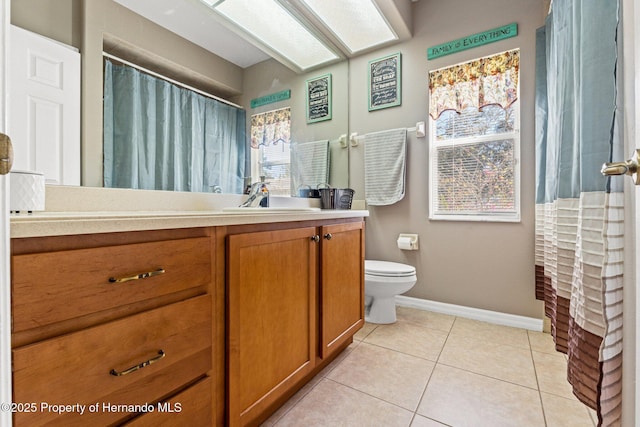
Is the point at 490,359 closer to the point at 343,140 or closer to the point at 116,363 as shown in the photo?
the point at 116,363

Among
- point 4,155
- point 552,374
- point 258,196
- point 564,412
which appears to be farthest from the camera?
point 258,196

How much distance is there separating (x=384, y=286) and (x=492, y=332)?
0.81 metres

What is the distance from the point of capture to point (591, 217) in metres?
0.80

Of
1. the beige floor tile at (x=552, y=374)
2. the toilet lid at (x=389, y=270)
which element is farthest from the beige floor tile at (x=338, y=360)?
the beige floor tile at (x=552, y=374)

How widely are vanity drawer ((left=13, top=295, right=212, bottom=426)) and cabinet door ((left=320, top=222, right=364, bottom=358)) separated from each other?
681 mm

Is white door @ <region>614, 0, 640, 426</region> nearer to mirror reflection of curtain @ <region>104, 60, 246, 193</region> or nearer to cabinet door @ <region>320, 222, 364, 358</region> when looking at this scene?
cabinet door @ <region>320, 222, 364, 358</region>

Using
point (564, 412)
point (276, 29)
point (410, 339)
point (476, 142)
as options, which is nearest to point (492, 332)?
point (410, 339)

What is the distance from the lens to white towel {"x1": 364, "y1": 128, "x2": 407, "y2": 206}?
2.46 m

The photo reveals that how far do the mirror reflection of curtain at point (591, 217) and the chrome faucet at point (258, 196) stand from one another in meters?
1.35

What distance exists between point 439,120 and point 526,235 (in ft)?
3.61

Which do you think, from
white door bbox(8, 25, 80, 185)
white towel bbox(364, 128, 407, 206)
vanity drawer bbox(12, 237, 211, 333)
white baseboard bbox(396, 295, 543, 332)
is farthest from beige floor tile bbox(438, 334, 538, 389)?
white door bbox(8, 25, 80, 185)

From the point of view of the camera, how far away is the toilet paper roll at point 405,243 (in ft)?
8.00

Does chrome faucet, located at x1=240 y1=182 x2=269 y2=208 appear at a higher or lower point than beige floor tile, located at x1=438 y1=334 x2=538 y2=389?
higher

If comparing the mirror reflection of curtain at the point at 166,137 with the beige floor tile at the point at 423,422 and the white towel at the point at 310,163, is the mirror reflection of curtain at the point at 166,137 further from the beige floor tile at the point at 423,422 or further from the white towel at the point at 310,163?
the beige floor tile at the point at 423,422
